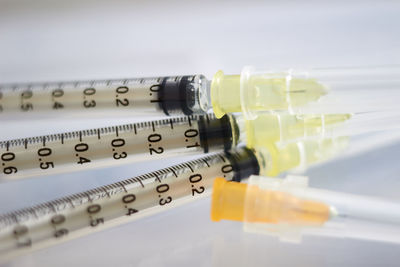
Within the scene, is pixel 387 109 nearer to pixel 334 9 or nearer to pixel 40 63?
pixel 334 9

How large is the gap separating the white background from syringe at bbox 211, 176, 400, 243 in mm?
242

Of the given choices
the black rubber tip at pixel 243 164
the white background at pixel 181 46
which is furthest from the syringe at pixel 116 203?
the white background at pixel 181 46

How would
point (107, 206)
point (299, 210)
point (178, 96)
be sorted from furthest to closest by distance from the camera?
point (178, 96)
point (107, 206)
point (299, 210)

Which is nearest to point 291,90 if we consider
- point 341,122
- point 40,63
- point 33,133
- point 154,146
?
point 341,122

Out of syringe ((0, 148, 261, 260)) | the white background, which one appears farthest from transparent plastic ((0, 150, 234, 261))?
the white background

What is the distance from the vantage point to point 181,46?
6.02ft

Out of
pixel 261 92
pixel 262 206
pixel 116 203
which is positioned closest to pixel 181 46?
pixel 261 92

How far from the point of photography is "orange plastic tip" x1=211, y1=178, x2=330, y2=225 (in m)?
1.02

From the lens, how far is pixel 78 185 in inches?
54.1

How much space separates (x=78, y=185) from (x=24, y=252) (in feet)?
1.06

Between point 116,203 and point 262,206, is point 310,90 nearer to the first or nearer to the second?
point 262,206

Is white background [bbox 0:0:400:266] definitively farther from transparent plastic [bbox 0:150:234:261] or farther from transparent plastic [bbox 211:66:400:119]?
transparent plastic [bbox 211:66:400:119]

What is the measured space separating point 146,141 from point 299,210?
20.1 inches

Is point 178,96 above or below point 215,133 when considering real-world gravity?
above
